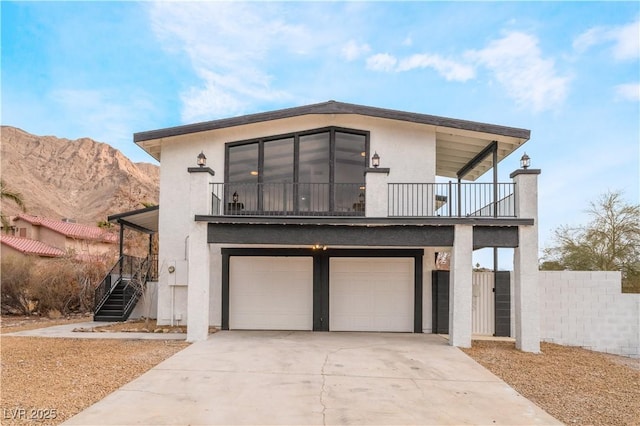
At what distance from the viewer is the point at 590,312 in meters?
11.5

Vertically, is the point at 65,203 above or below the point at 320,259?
above

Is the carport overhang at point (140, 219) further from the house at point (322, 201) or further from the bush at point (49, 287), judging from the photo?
the bush at point (49, 287)

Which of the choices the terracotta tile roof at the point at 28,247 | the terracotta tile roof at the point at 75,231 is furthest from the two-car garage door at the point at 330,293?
the terracotta tile roof at the point at 75,231

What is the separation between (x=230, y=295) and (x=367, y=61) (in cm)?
1466

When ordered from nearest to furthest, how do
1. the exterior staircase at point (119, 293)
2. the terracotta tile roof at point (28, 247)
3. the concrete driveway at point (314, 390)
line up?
the concrete driveway at point (314, 390) → the exterior staircase at point (119, 293) → the terracotta tile roof at point (28, 247)

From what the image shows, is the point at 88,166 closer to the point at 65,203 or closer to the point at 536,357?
the point at 65,203

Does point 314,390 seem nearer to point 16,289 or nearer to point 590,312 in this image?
point 590,312

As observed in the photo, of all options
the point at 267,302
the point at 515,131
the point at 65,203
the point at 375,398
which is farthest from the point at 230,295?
the point at 65,203

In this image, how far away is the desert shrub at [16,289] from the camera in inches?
704

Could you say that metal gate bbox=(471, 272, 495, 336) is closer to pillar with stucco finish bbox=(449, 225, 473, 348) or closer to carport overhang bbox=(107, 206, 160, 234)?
pillar with stucco finish bbox=(449, 225, 473, 348)

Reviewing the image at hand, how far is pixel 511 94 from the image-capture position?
20.1 metres

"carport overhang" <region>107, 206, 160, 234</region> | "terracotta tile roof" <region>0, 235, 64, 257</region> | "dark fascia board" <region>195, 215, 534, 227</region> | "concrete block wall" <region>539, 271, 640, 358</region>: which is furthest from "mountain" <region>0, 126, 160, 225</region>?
"concrete block wall" <region>539, 271, 640, 358</region>

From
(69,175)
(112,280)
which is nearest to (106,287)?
(112,280)

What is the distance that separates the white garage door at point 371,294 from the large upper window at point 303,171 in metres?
1.75
